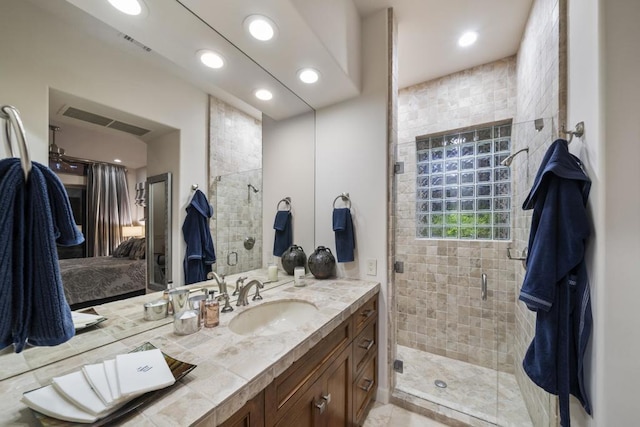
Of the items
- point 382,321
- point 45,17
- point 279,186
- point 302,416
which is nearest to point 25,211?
point 45,17

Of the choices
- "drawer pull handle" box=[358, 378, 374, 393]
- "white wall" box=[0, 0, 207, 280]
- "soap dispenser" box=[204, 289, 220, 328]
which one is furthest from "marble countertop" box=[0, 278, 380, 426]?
"drawer pull handle" box=[358, 378, 374, 393]

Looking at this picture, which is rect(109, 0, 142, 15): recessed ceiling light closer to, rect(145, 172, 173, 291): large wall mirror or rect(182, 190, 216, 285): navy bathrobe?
rect(145, 172, 173, 291): large wall mirror

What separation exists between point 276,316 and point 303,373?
1.68ft

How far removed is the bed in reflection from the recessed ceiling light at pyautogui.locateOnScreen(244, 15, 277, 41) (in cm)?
116

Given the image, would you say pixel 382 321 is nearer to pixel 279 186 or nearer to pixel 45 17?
pixel 279 186

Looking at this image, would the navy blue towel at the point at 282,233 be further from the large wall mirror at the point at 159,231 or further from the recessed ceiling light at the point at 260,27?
the recessed ceiling light at the point at 260,27

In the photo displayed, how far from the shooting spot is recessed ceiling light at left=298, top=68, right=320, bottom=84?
163cm

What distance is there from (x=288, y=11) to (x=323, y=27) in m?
0.28

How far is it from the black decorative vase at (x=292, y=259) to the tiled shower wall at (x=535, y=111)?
5.14 feet

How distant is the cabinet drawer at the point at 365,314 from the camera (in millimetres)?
1444

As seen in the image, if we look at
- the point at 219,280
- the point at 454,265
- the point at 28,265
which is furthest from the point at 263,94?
the point at 454,265

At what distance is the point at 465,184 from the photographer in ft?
7.43

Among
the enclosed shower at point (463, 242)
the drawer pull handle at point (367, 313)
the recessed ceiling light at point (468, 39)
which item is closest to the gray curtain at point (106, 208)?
Answer: the drawer pull handle at point (367, 313)

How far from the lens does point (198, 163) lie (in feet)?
4.08
